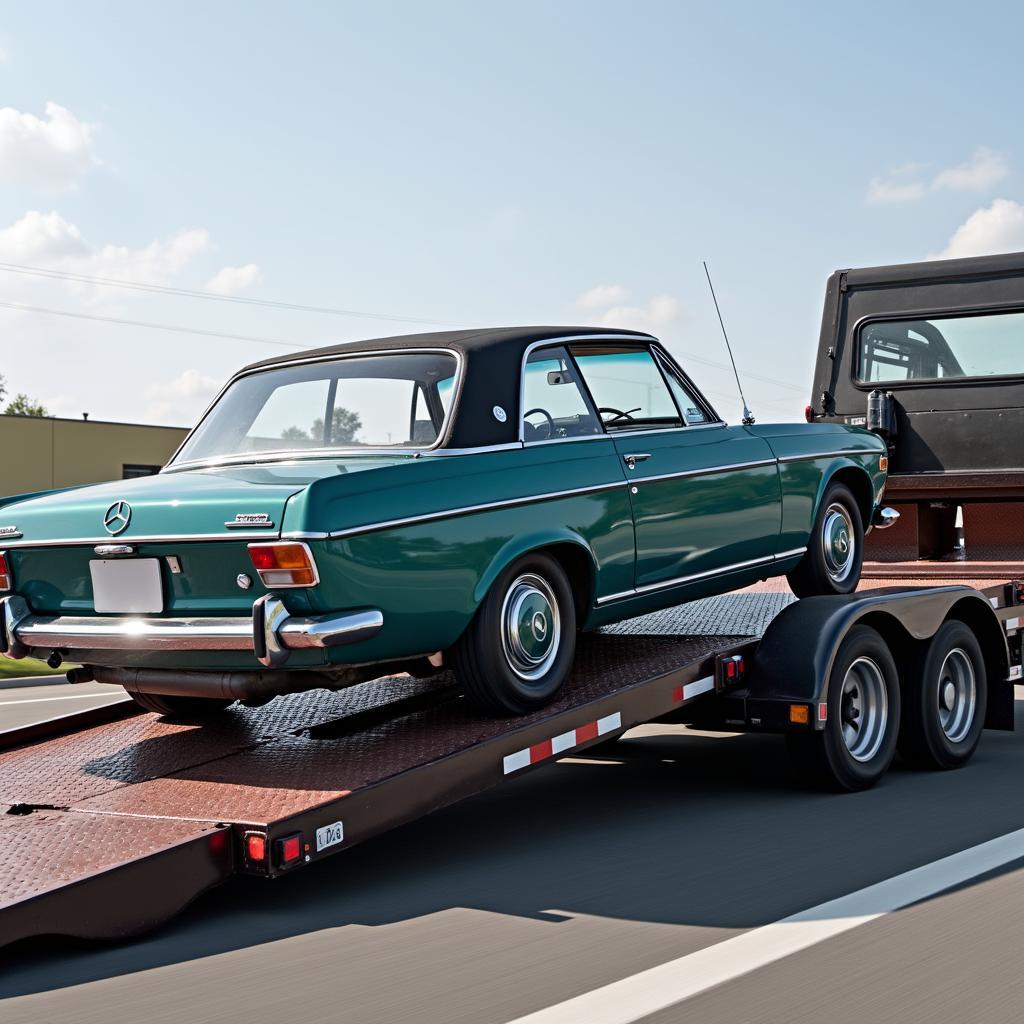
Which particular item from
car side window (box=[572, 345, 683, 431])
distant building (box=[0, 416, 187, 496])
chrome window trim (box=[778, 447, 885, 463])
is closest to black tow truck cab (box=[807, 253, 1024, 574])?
chrome window trim (box=[778, 447, 885, 463])

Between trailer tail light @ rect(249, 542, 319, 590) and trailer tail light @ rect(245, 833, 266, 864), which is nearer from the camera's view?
trailer tail light @ rect(245, 833, 266, 864)

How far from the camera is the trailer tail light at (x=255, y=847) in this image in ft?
14.0

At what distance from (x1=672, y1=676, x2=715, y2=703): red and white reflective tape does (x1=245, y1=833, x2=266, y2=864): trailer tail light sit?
2207 mm

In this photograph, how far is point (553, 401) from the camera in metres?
5.89

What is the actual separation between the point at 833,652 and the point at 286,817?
2828mm

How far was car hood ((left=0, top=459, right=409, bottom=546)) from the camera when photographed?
474cm

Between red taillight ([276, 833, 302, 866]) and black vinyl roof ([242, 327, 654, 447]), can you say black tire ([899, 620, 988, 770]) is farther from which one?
red taillight ([276, 833, 302, 866])

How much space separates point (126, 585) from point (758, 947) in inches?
102

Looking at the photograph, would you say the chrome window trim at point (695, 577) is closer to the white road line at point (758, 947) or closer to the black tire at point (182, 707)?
the white road line at point (758, 947)

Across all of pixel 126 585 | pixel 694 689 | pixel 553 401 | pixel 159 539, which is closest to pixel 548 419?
pixel 553 401

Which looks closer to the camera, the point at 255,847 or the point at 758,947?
the point at 758,947

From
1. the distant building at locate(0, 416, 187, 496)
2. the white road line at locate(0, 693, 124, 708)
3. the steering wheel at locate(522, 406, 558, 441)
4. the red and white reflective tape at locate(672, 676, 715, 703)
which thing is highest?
the distant building at locate(0, 416, 187, 496)

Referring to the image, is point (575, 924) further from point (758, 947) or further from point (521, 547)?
point (521, 547)

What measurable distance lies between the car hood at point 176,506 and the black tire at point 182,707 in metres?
1.04
